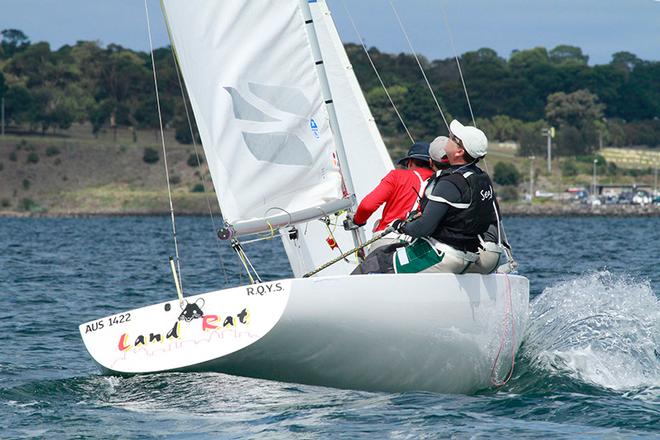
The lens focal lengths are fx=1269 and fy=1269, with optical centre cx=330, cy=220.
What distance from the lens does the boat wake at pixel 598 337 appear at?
7.99m

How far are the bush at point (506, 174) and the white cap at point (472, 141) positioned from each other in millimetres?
93853

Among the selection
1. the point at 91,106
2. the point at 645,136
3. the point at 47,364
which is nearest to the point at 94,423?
the point at 47,364

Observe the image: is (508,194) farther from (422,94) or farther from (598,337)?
(598,337)

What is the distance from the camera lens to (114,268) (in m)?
21.4

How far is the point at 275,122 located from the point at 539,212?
275 feet

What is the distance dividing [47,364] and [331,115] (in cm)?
289

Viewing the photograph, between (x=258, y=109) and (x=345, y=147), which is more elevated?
(x=258, y=109)

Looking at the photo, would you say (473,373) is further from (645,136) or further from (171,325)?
(645,136)

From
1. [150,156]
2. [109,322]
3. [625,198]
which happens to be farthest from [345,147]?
[150,156]

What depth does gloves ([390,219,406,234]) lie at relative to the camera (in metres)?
7.61

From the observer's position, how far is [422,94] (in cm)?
10656

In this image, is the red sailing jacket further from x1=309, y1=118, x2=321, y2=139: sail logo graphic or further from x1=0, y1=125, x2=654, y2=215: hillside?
x1=0, y1=125, x2=654, y2=215: hillside

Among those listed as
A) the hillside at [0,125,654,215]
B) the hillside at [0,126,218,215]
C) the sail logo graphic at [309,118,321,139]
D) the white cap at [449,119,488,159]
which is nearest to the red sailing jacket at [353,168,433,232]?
the white cap at [449,119,488,159]

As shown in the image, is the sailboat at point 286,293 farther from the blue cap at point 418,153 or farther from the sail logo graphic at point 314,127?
the blue cap at point 418,153
